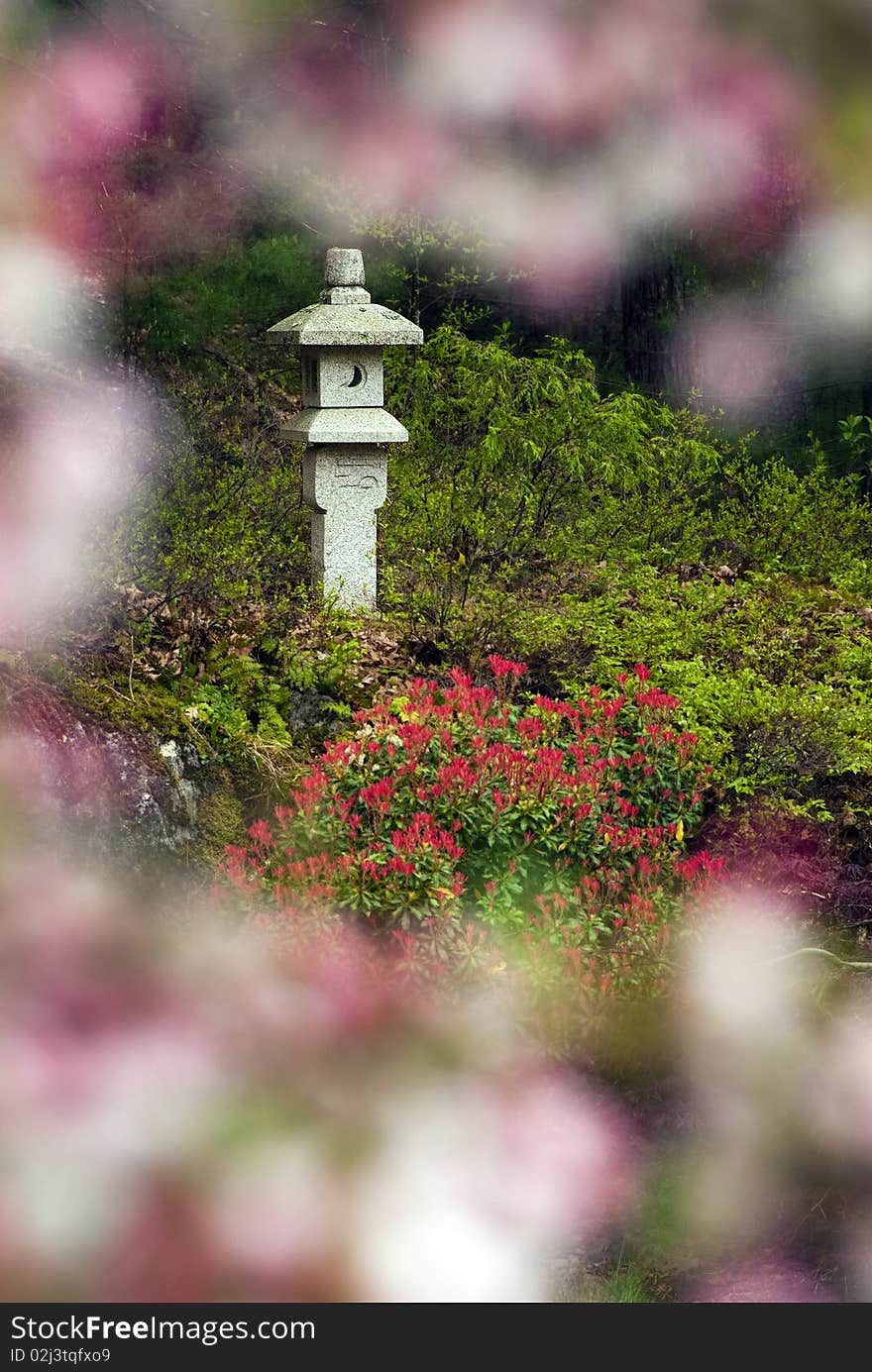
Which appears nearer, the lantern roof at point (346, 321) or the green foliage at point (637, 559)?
the green foliage at point (637, 559)

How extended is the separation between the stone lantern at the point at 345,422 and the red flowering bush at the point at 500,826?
1022mm

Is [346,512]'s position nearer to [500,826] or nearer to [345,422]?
[345,422]

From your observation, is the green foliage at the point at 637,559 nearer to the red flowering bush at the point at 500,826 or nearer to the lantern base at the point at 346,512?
the lantern base at the point at 346,512

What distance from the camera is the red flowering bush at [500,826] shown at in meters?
2.94

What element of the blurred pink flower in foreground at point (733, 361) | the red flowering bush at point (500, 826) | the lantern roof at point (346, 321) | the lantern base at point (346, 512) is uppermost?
the blurred pink flower in foreground at point (733, 361)

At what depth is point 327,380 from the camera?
4.39 metres

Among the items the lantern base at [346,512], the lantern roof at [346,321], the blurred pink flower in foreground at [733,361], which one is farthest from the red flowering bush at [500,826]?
the blurred pink flower in foreground at [733,361]

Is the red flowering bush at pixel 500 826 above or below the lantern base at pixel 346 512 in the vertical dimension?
below

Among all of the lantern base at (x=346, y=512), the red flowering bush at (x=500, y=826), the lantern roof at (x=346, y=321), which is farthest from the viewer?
the lantern base at (x=346, y=512)

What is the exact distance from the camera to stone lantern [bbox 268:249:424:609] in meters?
4.34

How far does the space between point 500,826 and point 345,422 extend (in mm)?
1744

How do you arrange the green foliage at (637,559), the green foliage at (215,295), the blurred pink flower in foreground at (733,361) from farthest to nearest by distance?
1. the blurred pink flower in foreground at (733,361)
2. the green foliage at (215,295)
3. the green foliage at (637,559)

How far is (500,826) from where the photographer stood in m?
3.12

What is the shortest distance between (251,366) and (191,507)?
213 cm
